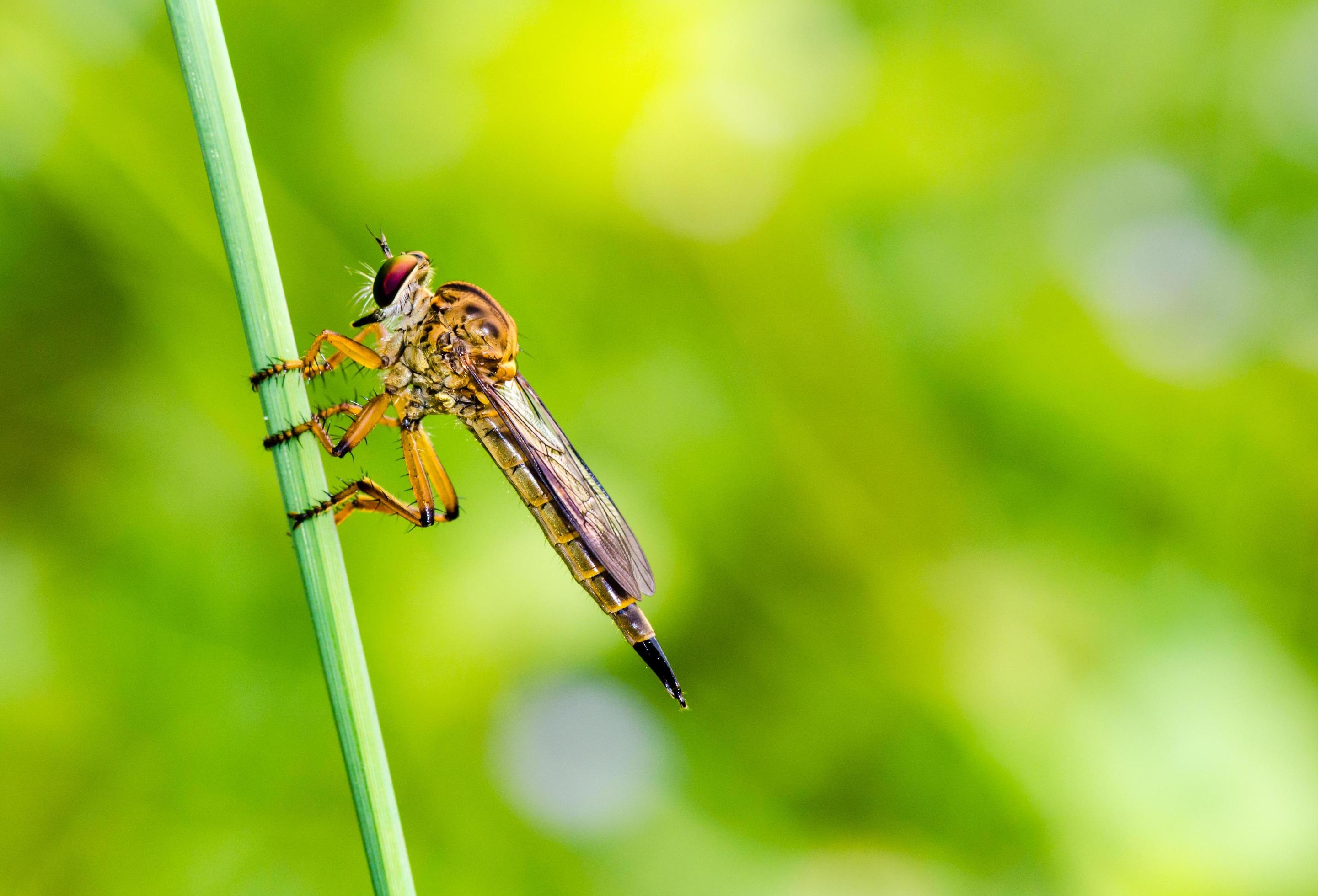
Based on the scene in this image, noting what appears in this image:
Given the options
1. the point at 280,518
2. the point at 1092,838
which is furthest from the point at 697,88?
the point at 1092,838

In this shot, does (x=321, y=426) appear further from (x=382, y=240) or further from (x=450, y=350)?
(x=382, y=240)

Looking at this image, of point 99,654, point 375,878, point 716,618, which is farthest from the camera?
point 716,618

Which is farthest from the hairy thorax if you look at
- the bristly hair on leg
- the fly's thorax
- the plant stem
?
the plant stem

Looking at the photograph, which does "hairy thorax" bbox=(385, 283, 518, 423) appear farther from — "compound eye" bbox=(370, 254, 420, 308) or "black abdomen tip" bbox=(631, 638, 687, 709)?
"black abdomen tip" bbox=(631, 638, 687, 709)

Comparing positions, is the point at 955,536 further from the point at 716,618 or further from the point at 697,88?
the point at 697,88

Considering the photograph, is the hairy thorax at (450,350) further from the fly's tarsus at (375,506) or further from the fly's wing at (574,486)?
the fly's tarsus at (375,506)

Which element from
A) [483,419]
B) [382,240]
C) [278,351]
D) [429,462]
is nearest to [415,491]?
[429,462]
